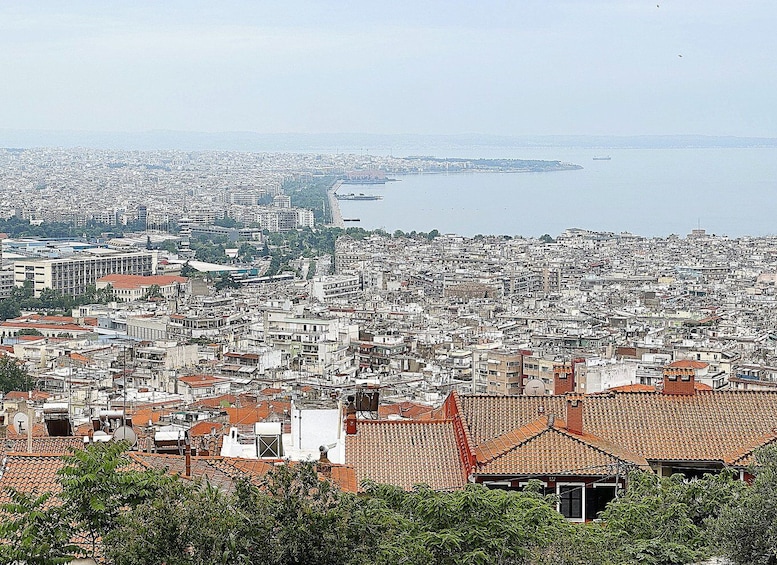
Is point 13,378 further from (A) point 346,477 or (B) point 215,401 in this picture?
(A) point 346,477

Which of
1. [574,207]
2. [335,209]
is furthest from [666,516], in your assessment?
[574,207]

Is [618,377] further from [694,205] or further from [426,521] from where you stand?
[694,205]

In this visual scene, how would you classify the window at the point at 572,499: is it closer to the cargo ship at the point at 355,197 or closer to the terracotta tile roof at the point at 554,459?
the terracotta tile roof at the point at 554,459

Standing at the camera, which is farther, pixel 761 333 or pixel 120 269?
pixel 120 269

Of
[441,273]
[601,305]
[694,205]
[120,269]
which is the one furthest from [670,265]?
[694,205]

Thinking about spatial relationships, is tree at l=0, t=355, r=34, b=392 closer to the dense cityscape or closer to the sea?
the dense cityscape

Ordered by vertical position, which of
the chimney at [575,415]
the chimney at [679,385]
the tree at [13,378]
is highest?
the chimney at [679,385]

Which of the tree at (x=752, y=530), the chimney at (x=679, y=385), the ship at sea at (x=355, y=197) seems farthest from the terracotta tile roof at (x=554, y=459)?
the ship at sea at (x=355, y=197)
